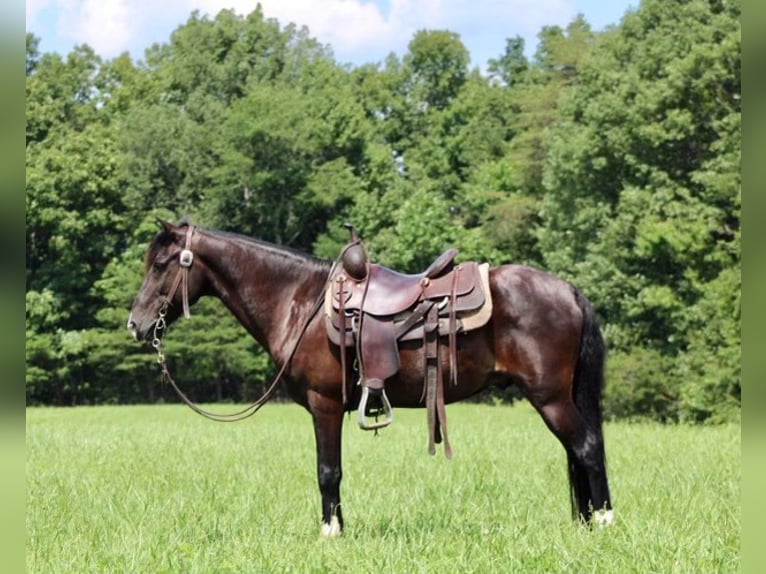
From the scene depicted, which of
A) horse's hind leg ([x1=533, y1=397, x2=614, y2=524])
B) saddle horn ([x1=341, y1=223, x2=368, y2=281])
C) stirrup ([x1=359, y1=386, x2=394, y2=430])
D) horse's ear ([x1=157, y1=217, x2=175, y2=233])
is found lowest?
horse's hind leg ([x1=533, y1=397, x2=614, y2=524])

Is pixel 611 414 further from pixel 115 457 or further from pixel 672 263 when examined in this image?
pixel 115 457

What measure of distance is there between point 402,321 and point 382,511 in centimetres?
194

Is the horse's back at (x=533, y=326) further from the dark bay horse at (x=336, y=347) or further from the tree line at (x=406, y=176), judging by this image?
the tree line at (x=406, y=176)

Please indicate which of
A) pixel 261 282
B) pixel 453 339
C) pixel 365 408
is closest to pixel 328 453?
pixel 365 408

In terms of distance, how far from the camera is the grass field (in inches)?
200

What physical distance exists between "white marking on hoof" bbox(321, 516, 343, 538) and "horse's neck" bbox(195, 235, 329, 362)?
47.6 inches

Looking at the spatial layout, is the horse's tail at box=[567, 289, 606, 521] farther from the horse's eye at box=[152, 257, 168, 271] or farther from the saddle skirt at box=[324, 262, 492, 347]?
the horse's eye at box=[152, 257, 168, 271]

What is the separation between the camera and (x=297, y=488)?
880 centimetres

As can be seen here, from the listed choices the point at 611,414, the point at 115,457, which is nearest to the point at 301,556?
the point at 115,457

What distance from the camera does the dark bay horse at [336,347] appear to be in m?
6.21

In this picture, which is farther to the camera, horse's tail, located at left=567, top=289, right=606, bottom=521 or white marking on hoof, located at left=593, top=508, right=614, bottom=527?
horse's tail, located at left=567, top=289, right=606, bottom=521

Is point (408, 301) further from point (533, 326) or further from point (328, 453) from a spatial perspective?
point (328, 453)

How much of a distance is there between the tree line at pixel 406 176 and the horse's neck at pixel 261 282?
16206mm

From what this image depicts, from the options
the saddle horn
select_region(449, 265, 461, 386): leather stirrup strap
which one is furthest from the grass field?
the saddle horn
